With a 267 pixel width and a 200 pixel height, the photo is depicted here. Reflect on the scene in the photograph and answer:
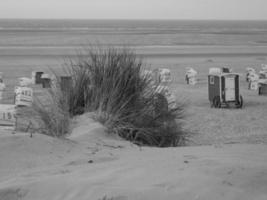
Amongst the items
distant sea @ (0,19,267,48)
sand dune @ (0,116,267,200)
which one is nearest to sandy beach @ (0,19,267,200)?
sand dune @ (0,116,267,200)

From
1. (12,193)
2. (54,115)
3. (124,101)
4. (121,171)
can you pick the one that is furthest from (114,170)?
(124,101)

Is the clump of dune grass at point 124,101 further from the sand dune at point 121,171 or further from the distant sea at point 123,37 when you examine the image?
the distant sea at point 123,37

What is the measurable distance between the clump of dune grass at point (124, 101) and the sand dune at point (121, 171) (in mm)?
1083

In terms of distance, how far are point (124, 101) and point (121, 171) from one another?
312 centimetres

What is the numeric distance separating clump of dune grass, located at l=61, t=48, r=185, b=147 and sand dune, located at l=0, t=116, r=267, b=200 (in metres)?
1.08

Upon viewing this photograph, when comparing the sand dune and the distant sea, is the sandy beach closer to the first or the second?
the sand dune

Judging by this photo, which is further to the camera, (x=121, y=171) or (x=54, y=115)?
(x=54, y=115)

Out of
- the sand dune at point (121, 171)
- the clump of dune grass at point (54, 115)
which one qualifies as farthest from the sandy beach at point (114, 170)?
the clump of dune grass at point (54, 115)

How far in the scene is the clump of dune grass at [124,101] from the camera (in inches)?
269

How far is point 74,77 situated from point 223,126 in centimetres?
418

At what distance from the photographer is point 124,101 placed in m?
7.14

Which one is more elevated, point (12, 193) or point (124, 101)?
point (124, 101)

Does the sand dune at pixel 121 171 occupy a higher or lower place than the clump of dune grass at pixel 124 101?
lower

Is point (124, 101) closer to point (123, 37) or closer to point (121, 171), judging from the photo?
point (121, 171)
